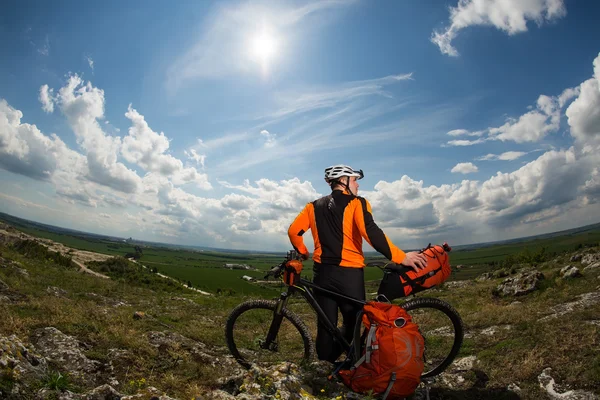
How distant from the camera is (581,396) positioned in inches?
171

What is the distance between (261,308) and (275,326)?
47 centimetres

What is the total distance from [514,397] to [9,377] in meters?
6.87

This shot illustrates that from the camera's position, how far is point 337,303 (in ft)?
17.5

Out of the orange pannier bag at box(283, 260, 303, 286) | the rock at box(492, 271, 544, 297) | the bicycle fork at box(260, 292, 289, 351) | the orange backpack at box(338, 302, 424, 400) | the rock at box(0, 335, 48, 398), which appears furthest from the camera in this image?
the rock at box(492, 271, 544, 297)

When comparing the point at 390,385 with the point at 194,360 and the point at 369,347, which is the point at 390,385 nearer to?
the point at 369,347

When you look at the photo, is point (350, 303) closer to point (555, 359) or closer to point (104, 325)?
point (555, 359)

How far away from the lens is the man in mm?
5188

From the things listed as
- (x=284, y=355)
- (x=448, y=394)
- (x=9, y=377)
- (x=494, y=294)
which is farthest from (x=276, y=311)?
(x=494, y=294)

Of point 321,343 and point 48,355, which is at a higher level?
point 321,343

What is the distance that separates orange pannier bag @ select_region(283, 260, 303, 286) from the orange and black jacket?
39 cm

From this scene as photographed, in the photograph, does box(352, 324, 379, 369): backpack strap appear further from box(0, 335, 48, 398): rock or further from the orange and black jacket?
box(0, 335, 48, 398): rock

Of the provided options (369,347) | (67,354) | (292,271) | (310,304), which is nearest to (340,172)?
(292,271)

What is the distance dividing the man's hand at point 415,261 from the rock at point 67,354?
5.42m

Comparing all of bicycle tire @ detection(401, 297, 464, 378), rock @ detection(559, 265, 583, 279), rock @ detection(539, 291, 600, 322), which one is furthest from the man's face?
rock @ detection(559, 265, 583, 279)
